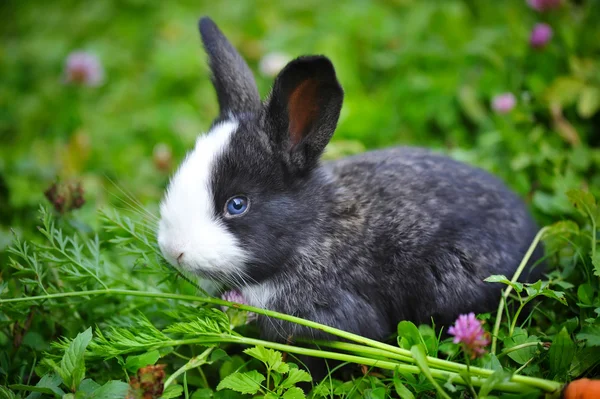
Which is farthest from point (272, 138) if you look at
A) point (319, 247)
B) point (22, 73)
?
point (22, 73)

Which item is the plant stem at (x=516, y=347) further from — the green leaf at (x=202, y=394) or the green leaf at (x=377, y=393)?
the green leaf at (x=202, y=394)

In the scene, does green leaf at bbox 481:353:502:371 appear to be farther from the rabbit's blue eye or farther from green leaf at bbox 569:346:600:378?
the rabbit's blue eye

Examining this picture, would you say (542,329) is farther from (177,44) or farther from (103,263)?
(177,44)

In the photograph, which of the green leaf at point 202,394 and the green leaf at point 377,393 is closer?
the green leaf at point 377,393

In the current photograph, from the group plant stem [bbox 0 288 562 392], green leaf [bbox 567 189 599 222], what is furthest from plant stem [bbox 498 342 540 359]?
green leaf [bbox 567 189 599 222]

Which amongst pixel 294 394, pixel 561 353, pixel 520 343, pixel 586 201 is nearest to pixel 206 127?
pixel 294 394

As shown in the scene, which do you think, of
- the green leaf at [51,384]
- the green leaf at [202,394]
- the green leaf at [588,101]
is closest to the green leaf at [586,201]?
the green leaf at [588,101]

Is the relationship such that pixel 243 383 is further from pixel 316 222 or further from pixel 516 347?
pixel 516 347
